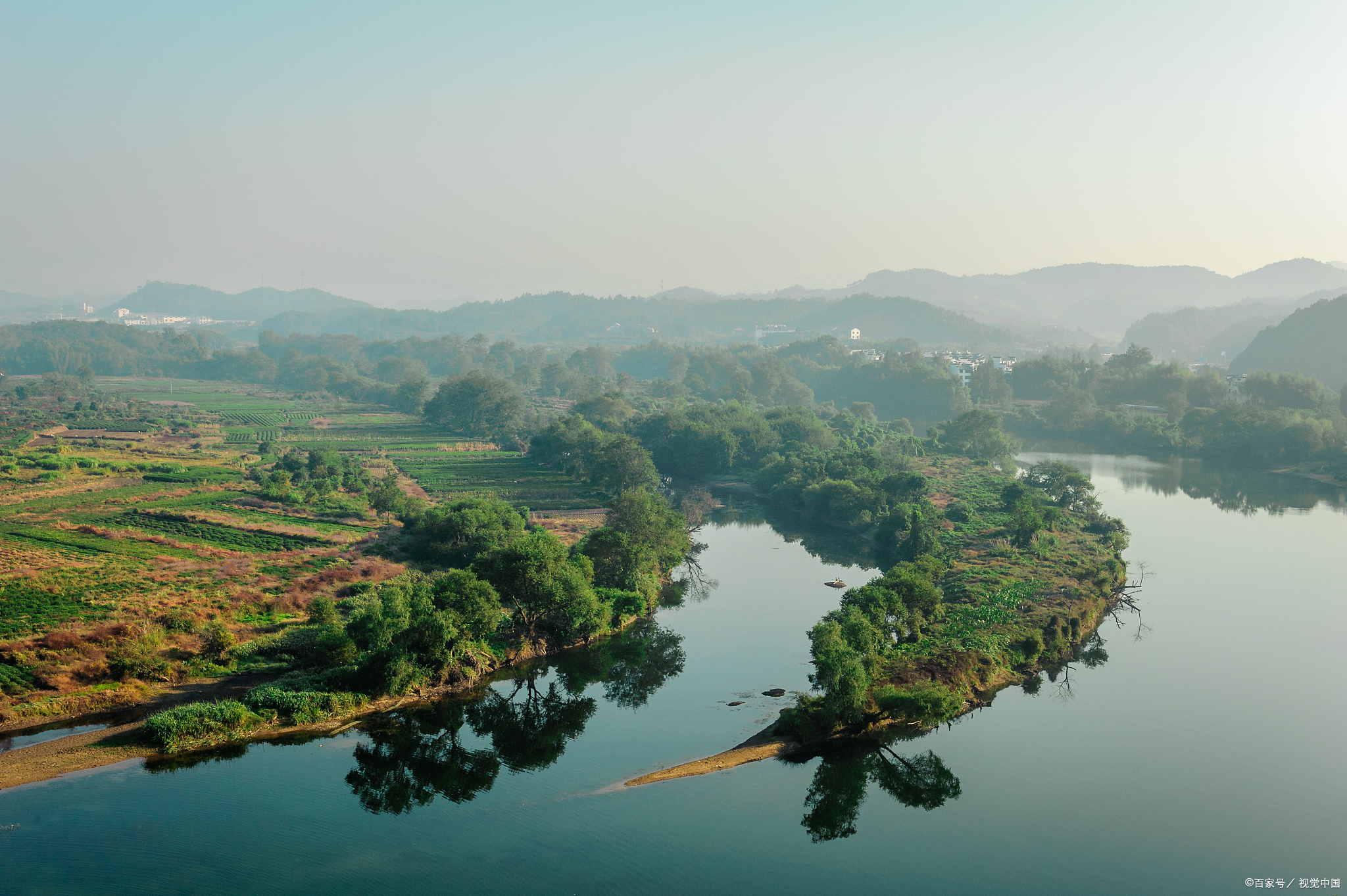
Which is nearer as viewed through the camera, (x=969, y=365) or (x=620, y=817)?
(x=620, y=817)

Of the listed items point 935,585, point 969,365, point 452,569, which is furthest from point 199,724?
point 969,365

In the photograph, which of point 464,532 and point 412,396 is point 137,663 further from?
point 412,396

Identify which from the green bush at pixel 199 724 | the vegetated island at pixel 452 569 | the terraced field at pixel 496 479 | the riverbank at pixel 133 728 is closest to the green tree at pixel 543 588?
the vegetated island at pixel 452 569

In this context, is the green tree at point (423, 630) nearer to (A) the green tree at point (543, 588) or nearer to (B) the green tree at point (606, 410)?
(A) the green tree at point (543, 588)

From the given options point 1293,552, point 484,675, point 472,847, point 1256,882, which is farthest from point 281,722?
point 1293,552

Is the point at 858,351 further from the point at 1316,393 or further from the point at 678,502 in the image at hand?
the point at 678,502

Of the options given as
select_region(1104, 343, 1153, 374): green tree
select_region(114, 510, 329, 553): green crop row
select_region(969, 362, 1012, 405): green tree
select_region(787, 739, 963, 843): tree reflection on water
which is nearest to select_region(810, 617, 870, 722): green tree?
select_region(787, 739, 963, 843): tree reflection on water

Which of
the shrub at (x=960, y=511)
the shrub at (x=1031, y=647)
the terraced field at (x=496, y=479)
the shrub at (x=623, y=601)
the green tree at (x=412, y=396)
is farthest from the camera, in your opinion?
the green tree at (x=412, y=396)
